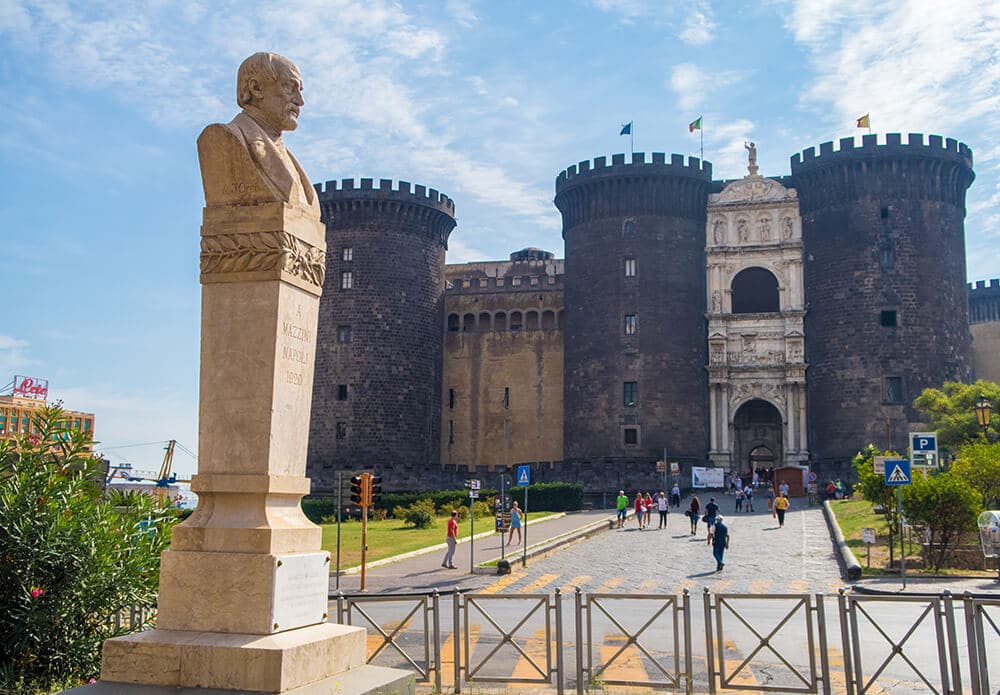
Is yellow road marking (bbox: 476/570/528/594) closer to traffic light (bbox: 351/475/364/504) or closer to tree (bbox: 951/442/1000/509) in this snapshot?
traffic light (bbox: 351/475/364/504)

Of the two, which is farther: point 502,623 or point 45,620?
point 502,623

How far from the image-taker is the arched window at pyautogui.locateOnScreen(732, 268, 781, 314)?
51.1 metres

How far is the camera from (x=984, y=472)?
2295 centimetres

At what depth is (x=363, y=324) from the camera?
49.7 metres

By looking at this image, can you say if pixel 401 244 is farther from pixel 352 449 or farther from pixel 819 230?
pixel 819 230

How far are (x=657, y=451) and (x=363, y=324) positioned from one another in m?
15.5

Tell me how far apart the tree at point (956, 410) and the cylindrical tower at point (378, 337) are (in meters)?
22.4

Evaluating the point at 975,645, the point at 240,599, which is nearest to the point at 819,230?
the point at 975,645

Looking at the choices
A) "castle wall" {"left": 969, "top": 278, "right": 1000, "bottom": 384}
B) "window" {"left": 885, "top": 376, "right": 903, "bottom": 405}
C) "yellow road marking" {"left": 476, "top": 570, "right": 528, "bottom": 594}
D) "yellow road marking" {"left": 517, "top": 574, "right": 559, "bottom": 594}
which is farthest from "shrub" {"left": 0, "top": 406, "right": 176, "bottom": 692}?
"castle wall" {"left": 969, "top": 278, "right": 1000, "bottom": 384}

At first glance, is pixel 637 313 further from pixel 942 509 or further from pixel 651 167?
pixel 942 509

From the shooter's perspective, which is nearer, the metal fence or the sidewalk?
the metal fence

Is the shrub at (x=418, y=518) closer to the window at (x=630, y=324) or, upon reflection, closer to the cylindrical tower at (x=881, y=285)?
the window at (x=630, y=324)

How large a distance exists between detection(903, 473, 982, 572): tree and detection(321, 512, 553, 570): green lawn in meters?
12.3

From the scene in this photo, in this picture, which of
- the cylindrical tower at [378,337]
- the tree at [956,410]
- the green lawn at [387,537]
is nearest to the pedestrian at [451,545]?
the green lawn at [387,537]
